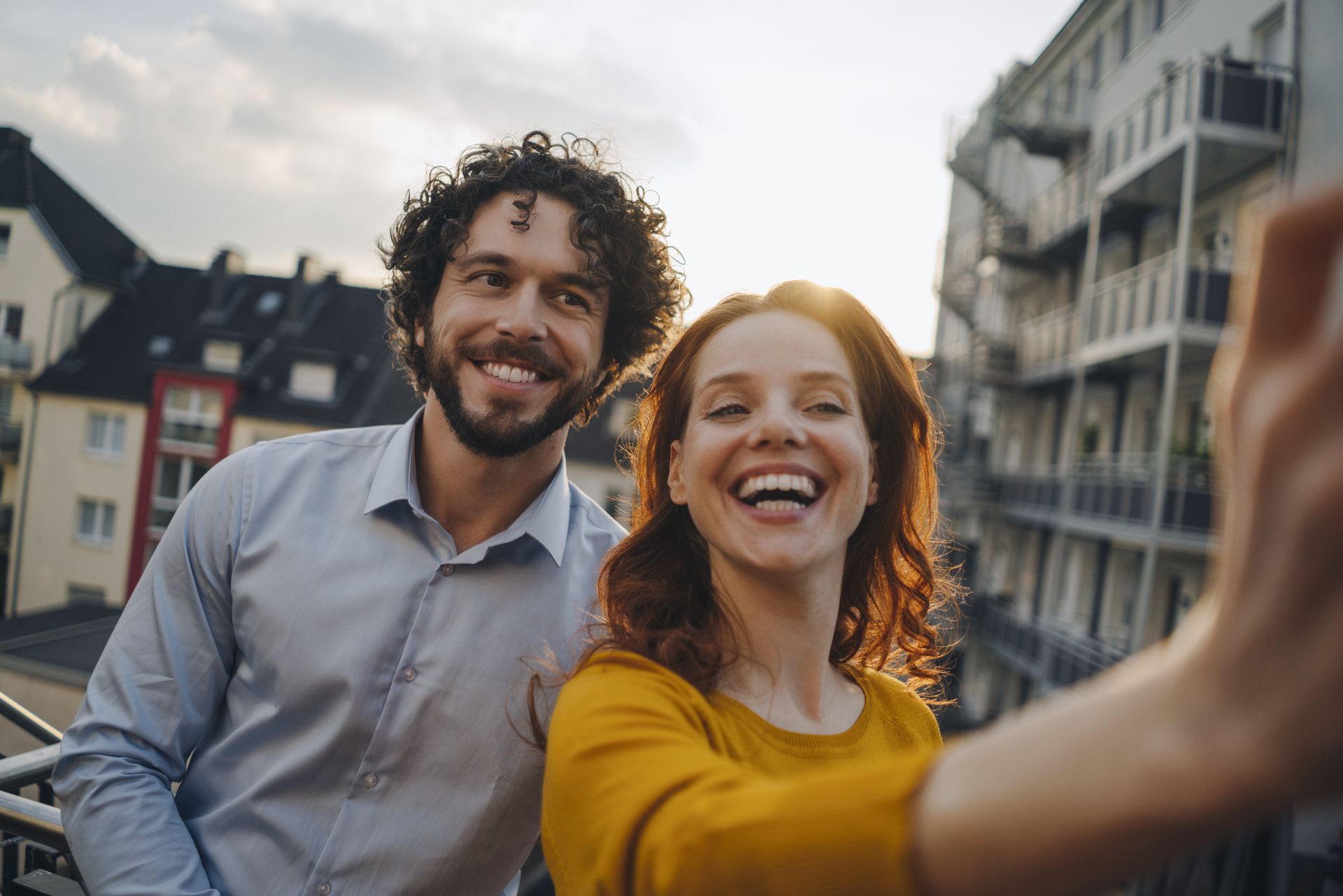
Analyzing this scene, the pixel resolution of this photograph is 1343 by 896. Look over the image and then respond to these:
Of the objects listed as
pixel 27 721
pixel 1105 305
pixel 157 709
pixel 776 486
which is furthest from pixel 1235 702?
pixel 1105 305

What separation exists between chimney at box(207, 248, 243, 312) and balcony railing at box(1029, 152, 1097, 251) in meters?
25.4

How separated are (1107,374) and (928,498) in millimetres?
13670

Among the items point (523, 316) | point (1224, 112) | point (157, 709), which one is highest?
point (1224, 112)

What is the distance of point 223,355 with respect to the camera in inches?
993

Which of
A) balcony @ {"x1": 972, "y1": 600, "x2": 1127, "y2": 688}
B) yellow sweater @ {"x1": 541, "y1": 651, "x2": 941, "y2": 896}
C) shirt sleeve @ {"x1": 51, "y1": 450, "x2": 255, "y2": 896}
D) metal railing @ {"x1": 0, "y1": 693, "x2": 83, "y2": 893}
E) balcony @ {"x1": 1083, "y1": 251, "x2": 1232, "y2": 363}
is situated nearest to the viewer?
yellow sweater @ {"x1": 541, "y1": 651, "x2": 941, "y2": 896}

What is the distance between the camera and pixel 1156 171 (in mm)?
11570

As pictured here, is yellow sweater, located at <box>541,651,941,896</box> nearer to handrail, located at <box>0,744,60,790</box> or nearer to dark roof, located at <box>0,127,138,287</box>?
handrail, located at <box>0,744,60,790</box>

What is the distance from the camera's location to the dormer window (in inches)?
984

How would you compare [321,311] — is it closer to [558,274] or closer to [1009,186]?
[1009,186]

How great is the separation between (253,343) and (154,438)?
4170 millimetres

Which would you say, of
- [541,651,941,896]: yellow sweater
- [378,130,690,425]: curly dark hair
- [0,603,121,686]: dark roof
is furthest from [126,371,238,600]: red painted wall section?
[541,651,941,896]: yellow sweater

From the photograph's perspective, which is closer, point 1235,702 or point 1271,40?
point 1235,702

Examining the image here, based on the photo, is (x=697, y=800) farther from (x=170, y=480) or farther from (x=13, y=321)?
(x=13, y=321)

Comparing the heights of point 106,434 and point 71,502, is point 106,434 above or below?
above
